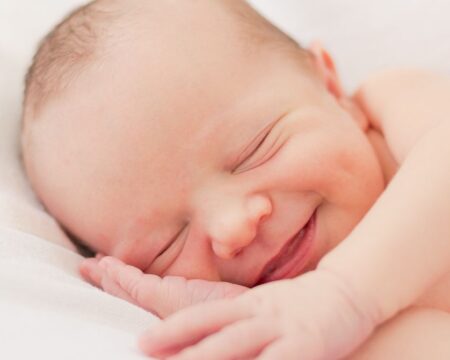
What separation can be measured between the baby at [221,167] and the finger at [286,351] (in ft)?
0.43

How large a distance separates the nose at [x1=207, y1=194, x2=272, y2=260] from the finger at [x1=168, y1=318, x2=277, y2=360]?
0.74 ft

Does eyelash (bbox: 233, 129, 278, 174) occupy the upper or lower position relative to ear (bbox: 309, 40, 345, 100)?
lower

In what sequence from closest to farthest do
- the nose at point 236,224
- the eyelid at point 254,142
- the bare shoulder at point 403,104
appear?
Answer: the nose at point 236,224
the eyelid at point 254,142
the bare shoulder at point 403,104

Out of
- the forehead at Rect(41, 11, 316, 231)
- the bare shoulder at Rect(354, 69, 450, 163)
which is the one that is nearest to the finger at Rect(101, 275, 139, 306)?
the forehead at Rect(41, 11, 316, 231)

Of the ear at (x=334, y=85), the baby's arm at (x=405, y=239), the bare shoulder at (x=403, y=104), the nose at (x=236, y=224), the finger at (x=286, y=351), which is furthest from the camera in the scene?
the ear at (x=334, y=85)

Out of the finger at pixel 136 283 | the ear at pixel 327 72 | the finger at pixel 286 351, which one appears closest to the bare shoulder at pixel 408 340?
the finger at pixel 286 351

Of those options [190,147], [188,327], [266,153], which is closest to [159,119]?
Result: [190,147]

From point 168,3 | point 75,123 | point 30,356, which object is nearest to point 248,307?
point 30,356

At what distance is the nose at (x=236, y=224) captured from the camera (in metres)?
1.08

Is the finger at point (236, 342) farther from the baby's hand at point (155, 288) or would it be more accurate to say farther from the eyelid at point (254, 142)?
the eyelid at point (254, 142)

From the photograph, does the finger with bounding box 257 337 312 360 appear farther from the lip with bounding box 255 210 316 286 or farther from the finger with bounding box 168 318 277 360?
the lip with bounding box 255 210 316 286

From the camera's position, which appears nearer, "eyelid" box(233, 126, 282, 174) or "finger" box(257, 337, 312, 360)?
"finger" box(257, 337, 312, 360)

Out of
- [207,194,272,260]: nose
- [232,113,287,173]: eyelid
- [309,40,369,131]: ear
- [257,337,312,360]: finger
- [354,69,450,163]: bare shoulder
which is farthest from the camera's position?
[309,40,369,131]: ear

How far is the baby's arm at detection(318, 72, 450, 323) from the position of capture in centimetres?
94
